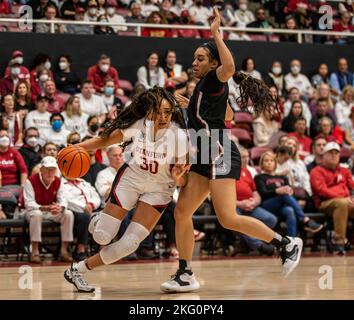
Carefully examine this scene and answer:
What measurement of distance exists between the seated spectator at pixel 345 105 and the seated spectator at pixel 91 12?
13.7ft

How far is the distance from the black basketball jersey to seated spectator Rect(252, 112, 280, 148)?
19.6 feet

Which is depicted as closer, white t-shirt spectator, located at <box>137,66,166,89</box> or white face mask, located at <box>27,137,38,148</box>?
white face mask, located at <box>27,137,38,148</box>

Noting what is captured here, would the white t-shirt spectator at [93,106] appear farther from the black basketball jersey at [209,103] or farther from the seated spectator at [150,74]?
the black basketball jersey at [209,103]

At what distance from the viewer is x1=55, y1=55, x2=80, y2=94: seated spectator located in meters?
12.7

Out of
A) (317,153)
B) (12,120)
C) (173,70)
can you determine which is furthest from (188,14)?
(12,120)

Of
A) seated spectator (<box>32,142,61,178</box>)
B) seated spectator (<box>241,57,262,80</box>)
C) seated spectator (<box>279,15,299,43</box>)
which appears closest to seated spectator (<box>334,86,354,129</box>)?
seated spectator (<box>241,57,262,80</box>)

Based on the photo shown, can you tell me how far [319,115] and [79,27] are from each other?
4042 millimetres

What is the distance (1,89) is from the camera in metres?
11.8

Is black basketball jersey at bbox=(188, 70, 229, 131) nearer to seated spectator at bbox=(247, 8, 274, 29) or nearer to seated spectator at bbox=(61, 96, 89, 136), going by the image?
seated spectator at bbox=(61, 96, 89, 136)

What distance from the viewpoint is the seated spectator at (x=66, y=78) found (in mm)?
12719

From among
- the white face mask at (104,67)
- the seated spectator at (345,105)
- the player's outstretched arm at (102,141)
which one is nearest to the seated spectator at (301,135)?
the seated spectator at (345,105)

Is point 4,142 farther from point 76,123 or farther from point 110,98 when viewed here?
point 110,98
